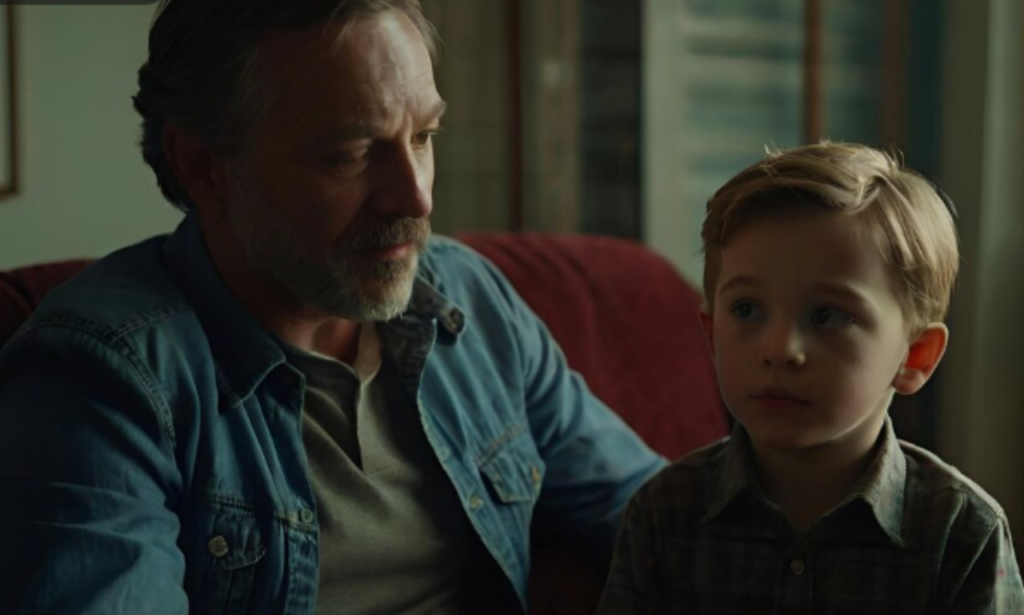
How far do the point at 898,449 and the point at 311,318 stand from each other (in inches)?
24.2

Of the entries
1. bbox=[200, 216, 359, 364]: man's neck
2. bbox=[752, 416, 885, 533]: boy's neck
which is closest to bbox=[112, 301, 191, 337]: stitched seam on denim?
bbox=[200, 216, 359, 364]: man's neck

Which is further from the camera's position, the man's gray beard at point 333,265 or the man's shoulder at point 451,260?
the man's shoulder at point 451,260

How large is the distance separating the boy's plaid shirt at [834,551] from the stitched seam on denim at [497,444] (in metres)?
0.24

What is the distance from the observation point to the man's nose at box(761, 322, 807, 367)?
3.82 ft

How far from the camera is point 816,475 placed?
4.17 feet

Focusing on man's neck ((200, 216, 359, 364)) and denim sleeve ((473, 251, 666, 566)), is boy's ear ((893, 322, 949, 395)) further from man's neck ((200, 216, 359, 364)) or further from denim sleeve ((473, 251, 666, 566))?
man's neck ((200, 216, 359, 364))

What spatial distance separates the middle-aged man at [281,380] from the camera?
46.7 inches

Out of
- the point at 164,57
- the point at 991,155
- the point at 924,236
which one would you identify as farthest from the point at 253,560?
the point at 991,155

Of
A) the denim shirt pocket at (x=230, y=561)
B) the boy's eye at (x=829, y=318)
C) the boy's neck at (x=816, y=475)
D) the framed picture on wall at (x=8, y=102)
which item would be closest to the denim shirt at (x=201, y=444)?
the denim shirt pocket at (x=230, y=561)

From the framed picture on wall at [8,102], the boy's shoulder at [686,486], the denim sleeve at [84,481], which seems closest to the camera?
the denim sleeve at [84,481]

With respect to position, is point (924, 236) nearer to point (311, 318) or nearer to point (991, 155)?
point (311, 318)

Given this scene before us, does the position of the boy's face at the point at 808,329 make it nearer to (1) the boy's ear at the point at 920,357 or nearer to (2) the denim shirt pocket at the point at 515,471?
(1) the boy's ear at the point at 920,357

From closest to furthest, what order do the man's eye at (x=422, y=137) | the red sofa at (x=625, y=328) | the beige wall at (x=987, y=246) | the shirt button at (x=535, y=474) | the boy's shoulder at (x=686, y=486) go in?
the boy's shoulder at (x=686, y=486)
the man's eye at (x=422, y=137)
the shirt button at (x=535, y=474)
the red sofa at (x=625, y=328)
the beige wall at (x=987, y=246)

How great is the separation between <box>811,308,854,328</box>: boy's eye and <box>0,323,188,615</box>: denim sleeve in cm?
59
